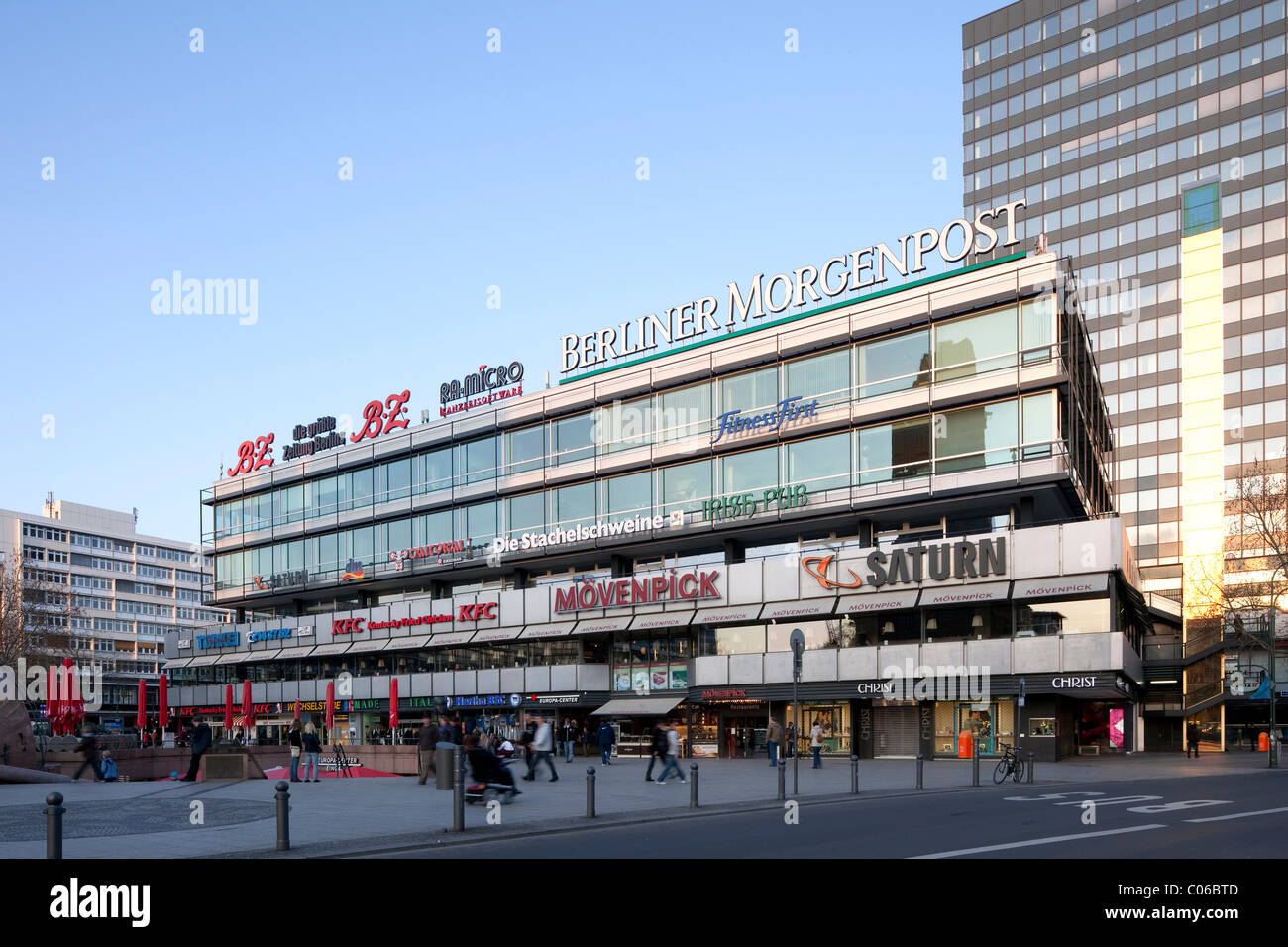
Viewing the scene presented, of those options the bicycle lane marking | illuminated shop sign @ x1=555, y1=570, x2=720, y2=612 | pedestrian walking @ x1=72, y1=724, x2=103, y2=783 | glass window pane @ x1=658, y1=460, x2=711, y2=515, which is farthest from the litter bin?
glass window pane @ x1=658, y1=460, x2=711, y2=515

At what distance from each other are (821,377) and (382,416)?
3030 cm

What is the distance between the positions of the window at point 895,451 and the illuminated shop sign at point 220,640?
158 feet

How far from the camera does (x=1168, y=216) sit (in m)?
95.8

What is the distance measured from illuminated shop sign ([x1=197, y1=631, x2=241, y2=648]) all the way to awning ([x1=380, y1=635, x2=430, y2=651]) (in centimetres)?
1709

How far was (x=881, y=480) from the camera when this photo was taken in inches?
1890

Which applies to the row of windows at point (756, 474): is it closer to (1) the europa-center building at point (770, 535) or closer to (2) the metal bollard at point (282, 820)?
(1) the europa-center building at point (770, 535)

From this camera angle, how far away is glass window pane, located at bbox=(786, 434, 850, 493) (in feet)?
162

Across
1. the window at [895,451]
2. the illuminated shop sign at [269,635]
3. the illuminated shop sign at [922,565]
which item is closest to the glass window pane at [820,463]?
the window at [895,451]

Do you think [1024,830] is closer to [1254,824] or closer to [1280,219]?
[1254,824]

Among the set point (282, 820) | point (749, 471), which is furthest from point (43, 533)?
point (282, 820)

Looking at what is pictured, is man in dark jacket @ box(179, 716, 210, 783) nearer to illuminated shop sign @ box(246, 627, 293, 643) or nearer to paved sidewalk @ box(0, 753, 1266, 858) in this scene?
paved sidewalk @ box(0, 753, 1266, 858)

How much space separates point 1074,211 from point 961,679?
67712 millimetres

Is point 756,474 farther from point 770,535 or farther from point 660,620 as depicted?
point 660,620
